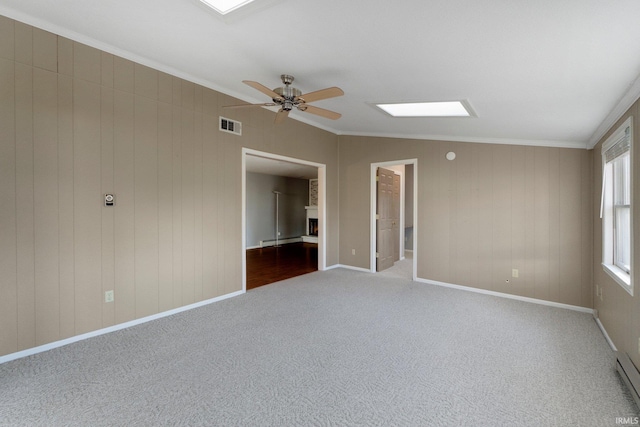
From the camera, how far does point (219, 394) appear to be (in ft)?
6.33

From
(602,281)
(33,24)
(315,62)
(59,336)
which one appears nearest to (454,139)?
(602,281)

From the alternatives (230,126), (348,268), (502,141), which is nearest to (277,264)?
(348,268)

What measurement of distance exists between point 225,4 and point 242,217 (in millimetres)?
2641

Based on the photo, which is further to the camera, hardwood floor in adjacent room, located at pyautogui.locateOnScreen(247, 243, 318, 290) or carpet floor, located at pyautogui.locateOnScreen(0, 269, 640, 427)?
hardwood floor in adjacent room, located at pyautogui.locateOnScreen(247, 243, 318, 290)

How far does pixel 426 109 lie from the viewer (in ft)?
12.3

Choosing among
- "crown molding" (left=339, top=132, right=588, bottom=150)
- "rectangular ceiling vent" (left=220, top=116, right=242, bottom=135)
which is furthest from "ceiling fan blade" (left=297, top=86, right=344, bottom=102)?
"crown molding" (left=339, top=132, right=588, bottom=150)

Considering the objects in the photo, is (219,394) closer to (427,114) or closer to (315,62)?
(315,62)

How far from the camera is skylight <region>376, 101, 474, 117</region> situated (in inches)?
133

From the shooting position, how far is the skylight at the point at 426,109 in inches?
133

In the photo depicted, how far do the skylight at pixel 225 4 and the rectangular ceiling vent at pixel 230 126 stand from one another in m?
1.84

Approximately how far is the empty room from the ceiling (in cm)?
2

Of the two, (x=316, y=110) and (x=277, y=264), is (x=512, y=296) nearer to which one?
(x=316, y=110)

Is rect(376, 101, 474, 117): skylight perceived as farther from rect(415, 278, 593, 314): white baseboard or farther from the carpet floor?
rect(415, 278, 593, 314): white baseboard

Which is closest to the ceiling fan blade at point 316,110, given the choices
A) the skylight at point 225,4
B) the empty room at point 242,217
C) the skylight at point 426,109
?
the empty room at point 242,217
